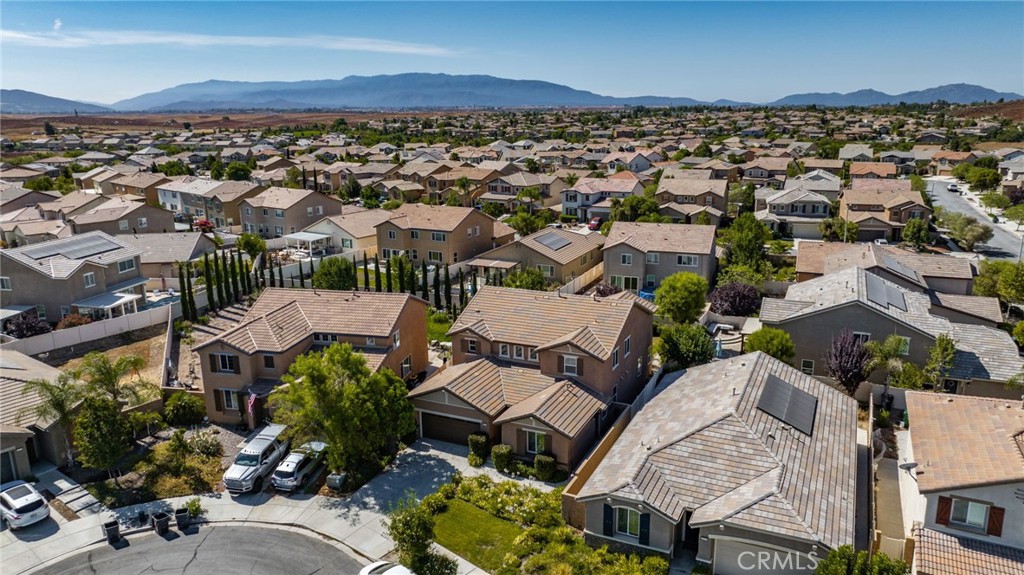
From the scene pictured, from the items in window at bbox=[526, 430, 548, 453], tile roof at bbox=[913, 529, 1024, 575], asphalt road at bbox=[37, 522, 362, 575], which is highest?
tile roof at bbox=[913, 529, 1024, 575]

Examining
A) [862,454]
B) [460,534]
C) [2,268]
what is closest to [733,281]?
[862,454]

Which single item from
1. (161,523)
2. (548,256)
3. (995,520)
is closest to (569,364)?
(995,520)

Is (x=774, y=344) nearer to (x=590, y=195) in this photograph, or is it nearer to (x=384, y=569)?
(x=384, y=569)

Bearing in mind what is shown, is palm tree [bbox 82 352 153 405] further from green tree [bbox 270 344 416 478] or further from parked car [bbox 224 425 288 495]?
green tree [bbox 270 344 416 478]

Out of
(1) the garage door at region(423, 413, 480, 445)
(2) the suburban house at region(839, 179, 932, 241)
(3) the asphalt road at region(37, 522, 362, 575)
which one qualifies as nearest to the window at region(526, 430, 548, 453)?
(1) the garage door at region(423, 413, 480, 445)

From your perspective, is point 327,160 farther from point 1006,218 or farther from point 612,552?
point 612,552

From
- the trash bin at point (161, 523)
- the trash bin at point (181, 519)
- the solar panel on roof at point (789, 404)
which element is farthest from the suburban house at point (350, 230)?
the solar panel on roof at point (789, 404)
